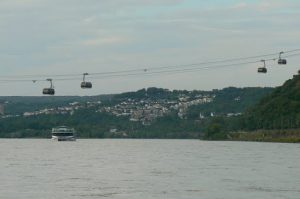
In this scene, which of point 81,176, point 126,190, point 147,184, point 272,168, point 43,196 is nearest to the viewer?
point 43,196

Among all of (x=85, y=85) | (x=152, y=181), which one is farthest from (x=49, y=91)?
(x=152, y=181)

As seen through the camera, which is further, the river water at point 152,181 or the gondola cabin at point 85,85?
the gondola cabin at point 85,85

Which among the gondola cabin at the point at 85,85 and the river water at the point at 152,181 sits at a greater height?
the gondola cabin at the point at 85,85

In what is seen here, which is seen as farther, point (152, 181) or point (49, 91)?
point (49, 91)

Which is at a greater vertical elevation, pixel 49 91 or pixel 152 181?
pixel 49 91

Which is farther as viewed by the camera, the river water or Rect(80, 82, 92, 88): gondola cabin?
Rect(80, 82, 92, 88): gondola cabin

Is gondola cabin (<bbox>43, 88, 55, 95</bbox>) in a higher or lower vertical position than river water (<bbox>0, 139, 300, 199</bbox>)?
higher

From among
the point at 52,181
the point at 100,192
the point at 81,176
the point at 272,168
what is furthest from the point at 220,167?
the point at 100,192

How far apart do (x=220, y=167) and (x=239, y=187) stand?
2195cm

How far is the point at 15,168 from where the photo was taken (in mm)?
80062

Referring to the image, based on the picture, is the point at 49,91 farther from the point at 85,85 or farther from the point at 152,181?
the point at 152,181

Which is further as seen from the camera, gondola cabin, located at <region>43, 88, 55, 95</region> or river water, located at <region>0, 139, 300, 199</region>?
gondola cabin, located at <region>43, 88, 55, 95</region>

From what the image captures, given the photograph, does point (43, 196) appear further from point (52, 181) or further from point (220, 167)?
point (220, 167)

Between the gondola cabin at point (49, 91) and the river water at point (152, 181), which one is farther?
the gondola cabin at point (49, 91)
